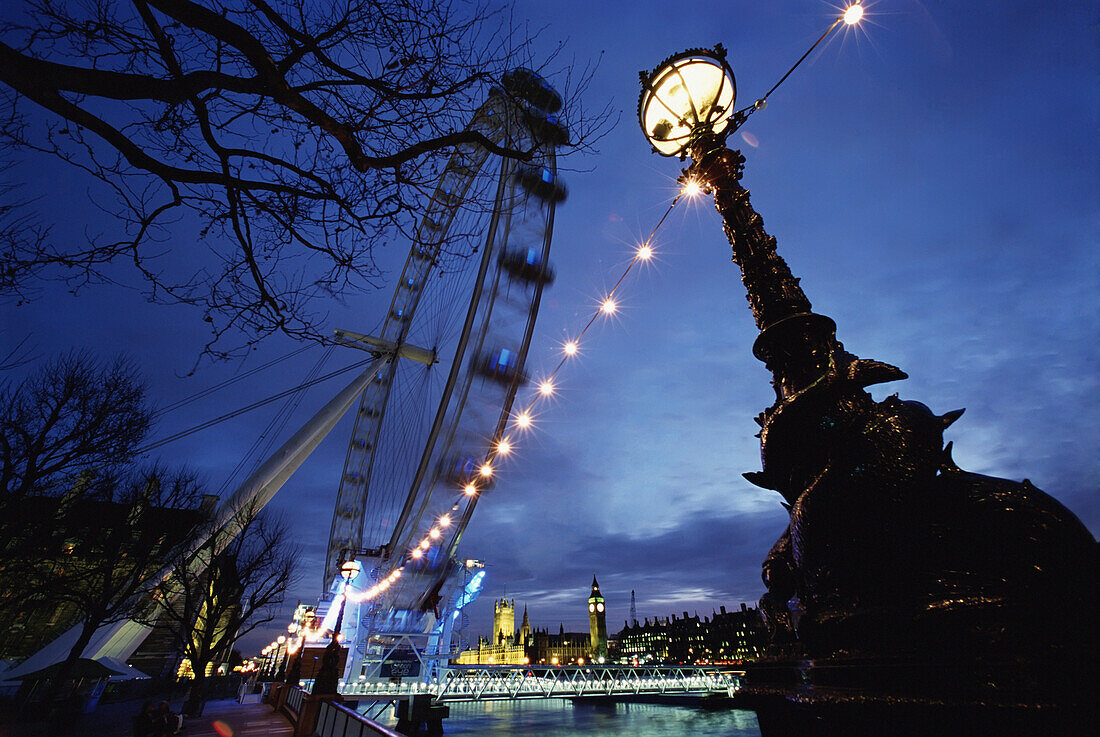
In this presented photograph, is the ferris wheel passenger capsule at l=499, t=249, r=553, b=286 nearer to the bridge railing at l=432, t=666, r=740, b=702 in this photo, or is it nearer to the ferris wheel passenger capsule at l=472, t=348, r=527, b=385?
the ferris wheel passenger capsule at l=472, t=348, r=527, b=385

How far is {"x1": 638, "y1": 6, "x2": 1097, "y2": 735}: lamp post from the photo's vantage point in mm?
1614

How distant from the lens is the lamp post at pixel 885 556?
1.61 m

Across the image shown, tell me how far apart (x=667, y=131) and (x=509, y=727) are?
3539 cm

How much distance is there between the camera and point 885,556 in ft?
6.63

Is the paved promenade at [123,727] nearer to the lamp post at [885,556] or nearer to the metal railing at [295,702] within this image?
the metal railing at [295,702]

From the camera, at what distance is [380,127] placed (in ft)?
13.8

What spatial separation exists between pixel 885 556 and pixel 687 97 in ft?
10.3

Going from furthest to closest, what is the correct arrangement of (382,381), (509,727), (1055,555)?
(382,381) → (509,727) → (1055,555)

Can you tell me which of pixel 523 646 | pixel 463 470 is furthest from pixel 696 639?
pixel 463 470

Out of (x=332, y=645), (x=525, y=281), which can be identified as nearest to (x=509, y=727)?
(x=332, y=645)

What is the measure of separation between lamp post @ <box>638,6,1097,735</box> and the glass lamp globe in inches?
43.8

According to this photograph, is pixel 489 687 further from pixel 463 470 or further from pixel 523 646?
pixel 523 646

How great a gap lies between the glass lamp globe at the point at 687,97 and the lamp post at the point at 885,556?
1.11 meters

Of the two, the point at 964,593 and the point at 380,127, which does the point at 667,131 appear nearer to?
the point at 380,127
